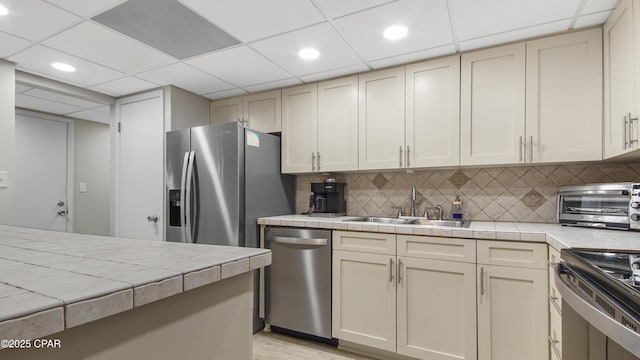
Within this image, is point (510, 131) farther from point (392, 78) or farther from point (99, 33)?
point (99, 33)

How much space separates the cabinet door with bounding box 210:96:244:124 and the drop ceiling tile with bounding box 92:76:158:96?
614mm

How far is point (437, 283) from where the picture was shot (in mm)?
1949

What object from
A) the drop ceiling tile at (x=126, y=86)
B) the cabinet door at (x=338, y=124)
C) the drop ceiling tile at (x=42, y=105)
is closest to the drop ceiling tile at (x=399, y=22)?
the cabinet door at (x=338, y=124)

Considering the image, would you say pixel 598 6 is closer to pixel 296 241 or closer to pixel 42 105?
pixel 296 241

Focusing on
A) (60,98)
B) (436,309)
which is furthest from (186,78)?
(436,309)

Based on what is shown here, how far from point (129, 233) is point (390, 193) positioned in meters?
2.58

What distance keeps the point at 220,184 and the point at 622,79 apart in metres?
2.58

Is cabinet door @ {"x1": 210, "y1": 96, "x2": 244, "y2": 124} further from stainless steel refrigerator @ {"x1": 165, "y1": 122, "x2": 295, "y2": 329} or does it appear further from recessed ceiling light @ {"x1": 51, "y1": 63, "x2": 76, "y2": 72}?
recessed ceiling light @ {"x1": 51, "y1": 63, "x2": 76, "y2": 72}

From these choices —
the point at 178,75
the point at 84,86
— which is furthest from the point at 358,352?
the point at 84,86

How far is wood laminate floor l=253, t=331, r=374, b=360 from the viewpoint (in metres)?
2.17

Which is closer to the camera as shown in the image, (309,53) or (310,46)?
(310,46)

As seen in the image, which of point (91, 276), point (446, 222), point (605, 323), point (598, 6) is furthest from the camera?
point (446, 222)

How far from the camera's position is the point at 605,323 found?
0.75m

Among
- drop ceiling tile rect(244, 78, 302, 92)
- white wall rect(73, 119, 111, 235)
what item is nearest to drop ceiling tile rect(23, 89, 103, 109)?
white wall rect(73, 119, 111, 235)
